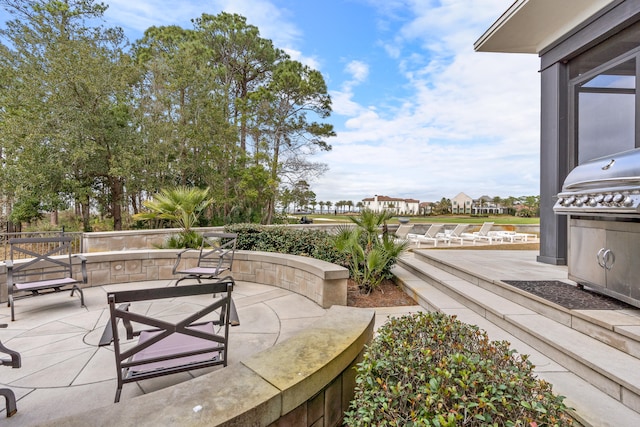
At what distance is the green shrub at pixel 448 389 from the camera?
116 centimetres

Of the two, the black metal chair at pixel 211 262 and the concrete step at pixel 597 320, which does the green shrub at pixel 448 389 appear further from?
the black metal chair at pixel 211 262

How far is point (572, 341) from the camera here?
2.36m

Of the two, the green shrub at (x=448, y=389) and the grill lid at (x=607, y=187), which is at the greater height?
the grill lid at (x=607, y=187)

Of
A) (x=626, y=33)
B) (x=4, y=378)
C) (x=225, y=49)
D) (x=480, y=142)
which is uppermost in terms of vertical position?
(x=225, y=49)

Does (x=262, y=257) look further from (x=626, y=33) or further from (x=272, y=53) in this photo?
(x=272, y=53)

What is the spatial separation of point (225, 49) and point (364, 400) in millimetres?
18551

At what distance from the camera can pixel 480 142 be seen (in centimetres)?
1634

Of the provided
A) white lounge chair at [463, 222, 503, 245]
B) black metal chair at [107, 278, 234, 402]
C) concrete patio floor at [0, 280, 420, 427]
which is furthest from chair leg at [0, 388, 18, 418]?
white lounge chair at [463, 222, 503, 245]

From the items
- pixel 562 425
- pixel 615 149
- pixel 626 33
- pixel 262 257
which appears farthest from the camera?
pixel 262 257

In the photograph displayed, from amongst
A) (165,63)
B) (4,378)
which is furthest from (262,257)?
(165,63)

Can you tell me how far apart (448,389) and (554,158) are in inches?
229

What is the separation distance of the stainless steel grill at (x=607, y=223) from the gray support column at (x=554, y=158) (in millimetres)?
2390

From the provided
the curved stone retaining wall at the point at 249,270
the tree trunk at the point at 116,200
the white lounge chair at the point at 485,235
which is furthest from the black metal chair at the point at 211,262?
the white lounge chair at the point at 485,235

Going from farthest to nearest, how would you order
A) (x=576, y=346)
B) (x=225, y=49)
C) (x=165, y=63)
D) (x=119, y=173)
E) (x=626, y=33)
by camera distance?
1. (x=225, y=49)
2. (x=165, y=63)
3. (x=119, y=173)
4. (x=626, y=33)
5. (x=576, y=346)
